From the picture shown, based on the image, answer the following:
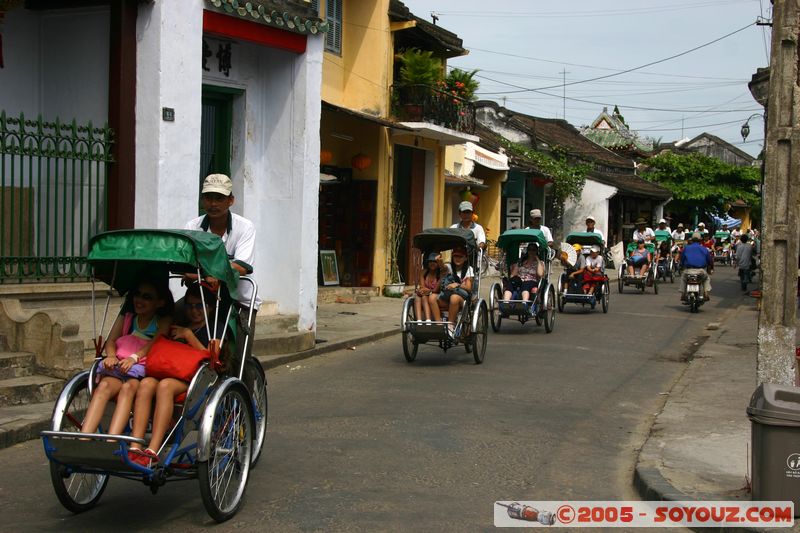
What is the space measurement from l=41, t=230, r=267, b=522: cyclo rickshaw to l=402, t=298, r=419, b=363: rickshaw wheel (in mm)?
5746

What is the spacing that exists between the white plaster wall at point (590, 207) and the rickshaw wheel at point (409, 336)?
2980 cm

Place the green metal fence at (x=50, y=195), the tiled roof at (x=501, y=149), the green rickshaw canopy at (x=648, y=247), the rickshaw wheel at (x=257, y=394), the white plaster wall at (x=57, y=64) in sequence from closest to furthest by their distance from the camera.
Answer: the rickshaw wheel at (x=257, y=394) → the green metal fence at (x=50, y=195) → the white plaster wall at (x=57, y=64) → the green rickshaw canopy at (x=648, y=247) → the tiled roof at (x=501, y=149)

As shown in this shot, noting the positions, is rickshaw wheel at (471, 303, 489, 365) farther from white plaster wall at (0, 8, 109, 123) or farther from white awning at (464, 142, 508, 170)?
white awning at (464, 142, 508, 170)

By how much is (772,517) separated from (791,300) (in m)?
1.68

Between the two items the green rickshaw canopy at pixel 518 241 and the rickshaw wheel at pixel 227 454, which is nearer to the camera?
the rickshaw wheel at pixel 227 454

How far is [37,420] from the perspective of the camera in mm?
8336

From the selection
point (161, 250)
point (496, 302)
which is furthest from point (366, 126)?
point (161, 250)

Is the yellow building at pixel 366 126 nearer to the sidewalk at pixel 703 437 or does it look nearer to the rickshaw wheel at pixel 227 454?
the sidewalk at pixel 703 437

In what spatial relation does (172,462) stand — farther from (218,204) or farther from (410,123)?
(410,123)


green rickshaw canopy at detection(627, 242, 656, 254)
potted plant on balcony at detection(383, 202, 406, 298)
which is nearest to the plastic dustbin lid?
potted plant on balcony at detection(383, 202, 406, 298)

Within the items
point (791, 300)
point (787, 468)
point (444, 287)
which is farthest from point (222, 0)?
point (787, 468)

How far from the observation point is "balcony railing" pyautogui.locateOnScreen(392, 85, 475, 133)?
75.3ft

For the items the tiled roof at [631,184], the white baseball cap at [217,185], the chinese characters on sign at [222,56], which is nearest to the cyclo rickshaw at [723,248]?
the tiled roof at [631,184]

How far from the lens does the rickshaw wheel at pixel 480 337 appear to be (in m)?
12.6
